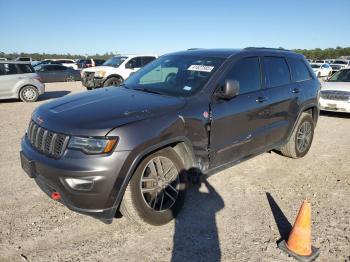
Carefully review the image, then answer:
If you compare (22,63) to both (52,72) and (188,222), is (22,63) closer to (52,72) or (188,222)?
(52,72)

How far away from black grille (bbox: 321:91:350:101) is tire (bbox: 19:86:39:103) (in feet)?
35.2

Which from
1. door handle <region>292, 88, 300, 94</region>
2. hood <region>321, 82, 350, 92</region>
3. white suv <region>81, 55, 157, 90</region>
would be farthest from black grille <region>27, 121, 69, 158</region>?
white suv <region>81, 55, 157, 90</region>

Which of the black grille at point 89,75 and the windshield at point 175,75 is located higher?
the windshield at point 175,75

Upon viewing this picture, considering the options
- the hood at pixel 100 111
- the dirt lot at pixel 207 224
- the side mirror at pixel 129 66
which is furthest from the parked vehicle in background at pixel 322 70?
the hood at pixel 100 111

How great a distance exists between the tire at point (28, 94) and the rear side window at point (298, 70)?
10.6m

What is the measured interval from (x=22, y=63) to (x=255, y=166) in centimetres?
1087

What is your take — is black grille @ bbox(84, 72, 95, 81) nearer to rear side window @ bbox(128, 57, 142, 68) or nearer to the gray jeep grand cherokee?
rear side window @ bbox(128, 57, 142, 68)

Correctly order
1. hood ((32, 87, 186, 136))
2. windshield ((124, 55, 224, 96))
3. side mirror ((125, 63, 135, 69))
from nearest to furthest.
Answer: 1. hood ((32, 87, 186, 136))
2. windshield ((124, 55, 224, 96))
3. side mirror ((125, 63, 135, 69))

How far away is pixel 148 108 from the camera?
3.25 m

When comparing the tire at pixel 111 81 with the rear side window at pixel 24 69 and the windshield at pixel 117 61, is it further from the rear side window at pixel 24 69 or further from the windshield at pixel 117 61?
the rear side window at pixel 24 69

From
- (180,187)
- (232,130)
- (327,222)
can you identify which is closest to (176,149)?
(180,187)

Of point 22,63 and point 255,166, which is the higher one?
point 22,63

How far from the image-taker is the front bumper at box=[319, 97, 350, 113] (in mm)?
9539

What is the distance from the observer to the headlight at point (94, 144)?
2.82 m
